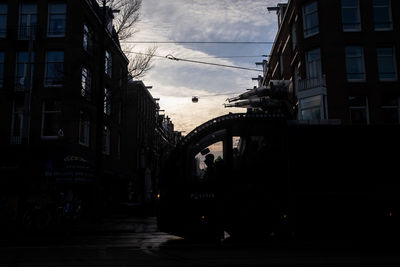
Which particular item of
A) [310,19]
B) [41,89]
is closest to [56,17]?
[41,89]

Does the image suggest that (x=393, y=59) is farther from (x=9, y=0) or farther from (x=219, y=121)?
(x=9, y=0)

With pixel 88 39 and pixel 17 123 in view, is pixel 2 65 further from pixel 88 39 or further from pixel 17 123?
pixel 88 39

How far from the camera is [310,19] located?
24469mm

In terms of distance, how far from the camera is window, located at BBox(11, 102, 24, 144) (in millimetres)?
22172

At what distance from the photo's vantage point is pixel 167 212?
9289 mm

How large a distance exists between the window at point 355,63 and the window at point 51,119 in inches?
695

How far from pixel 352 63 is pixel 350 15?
307cm

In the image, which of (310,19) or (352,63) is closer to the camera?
(352,63)

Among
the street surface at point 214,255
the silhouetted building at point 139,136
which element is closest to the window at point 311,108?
the street surface at point 214,255

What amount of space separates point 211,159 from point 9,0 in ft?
66.3

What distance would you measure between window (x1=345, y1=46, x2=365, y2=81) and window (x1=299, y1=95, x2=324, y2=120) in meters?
2.40

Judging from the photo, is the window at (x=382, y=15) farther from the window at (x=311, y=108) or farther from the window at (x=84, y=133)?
the window at (x=84, y=133)

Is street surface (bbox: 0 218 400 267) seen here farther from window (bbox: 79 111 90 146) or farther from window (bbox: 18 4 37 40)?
window (bbox: 18 4 37 40)

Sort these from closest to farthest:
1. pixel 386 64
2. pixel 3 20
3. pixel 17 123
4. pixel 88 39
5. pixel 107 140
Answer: pixel 17 123 < pixel 386 64 < pixel 3 20 < pixel 88 39 < pixel 107 140
